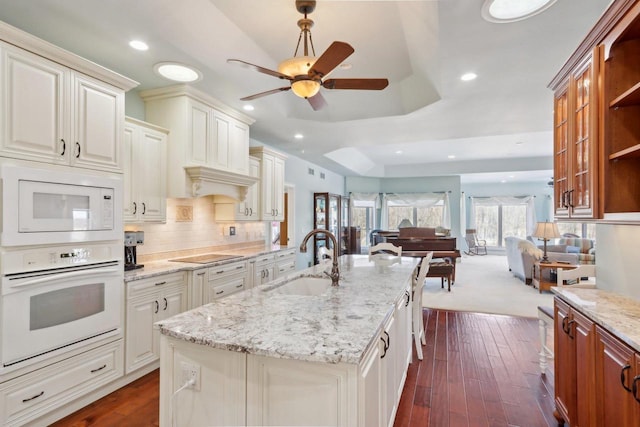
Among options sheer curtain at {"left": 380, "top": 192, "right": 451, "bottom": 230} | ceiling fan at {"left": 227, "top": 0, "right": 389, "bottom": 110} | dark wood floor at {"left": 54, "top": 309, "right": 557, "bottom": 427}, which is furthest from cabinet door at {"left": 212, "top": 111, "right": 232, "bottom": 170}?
sheer curtain at {"left": 380, "top": 192, "right": 451, "bottom": 230}

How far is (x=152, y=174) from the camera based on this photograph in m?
3.26

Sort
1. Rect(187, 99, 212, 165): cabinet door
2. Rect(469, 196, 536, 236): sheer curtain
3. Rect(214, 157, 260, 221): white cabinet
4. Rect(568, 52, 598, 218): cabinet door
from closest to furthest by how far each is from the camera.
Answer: Rect(568, 52, 598, 218): cabinet door → Rect(187, 99, 212, 165): cabinet door → Rect(214, 157, 260, 221): white cabinet → Rect(469, 196, 536, 236): sheer curtain

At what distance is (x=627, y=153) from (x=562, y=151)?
737 mm

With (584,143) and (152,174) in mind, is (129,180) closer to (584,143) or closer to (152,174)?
(152,174)

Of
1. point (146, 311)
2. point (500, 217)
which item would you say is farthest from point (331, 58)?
point (500, 217)

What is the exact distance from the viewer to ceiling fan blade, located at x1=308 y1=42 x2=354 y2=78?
187cm

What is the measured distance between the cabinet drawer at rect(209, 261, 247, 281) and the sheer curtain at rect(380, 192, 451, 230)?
307 inches

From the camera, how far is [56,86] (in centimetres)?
221

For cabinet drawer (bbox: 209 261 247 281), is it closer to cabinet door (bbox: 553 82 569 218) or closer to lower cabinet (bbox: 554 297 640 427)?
lower cabinet (bbox: 554 297 640 427)

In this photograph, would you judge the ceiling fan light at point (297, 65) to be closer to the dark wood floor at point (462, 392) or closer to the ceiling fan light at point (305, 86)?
the ceiling fan light at point (305, 86)

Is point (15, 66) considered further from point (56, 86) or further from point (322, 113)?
point (322, 113)

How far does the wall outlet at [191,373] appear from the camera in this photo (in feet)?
4.38

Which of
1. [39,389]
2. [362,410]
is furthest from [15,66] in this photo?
[362,410]

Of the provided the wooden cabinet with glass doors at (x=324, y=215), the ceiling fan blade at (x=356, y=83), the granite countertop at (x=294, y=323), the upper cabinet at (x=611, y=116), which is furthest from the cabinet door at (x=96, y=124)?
the wooden cabinet with glass doors at (x=324, y=215)
